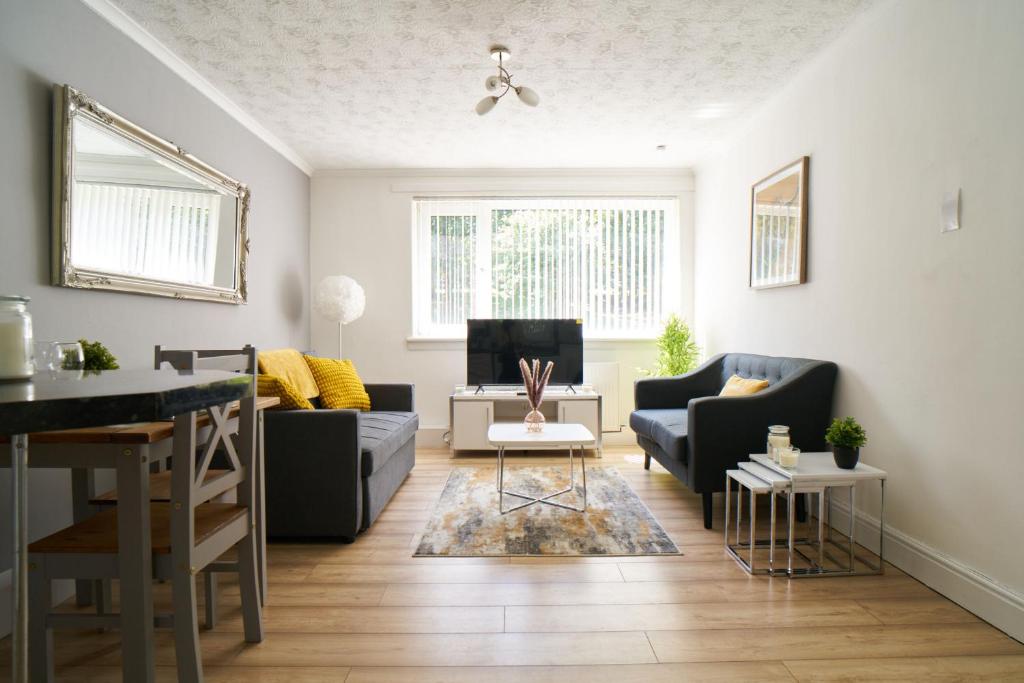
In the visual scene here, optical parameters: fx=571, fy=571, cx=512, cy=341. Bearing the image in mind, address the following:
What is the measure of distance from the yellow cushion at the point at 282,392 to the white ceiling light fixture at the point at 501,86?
1.75m

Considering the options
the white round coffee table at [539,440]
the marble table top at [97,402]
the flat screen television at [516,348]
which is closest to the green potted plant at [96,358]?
the marble table top at [97,402]

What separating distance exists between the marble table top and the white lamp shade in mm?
3869

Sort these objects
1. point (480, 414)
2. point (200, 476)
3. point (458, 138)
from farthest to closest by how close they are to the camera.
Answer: point (480, 414)
point (458, 138)
point (200, 476)

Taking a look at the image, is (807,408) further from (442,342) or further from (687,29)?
(442,342)

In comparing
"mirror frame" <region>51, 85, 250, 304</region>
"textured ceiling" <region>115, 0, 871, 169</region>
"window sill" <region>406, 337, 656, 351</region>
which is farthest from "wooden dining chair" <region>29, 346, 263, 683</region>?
"window sill" <region>406, 337, 656, 351</region>

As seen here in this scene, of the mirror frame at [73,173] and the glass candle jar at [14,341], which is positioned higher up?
the mirror frame at [73,173]

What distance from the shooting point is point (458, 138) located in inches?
172

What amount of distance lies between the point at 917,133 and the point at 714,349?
2.61 meters

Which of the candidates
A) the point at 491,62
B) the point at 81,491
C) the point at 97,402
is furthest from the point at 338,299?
the point at 97,402

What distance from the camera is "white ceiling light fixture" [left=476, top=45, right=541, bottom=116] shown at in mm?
2945

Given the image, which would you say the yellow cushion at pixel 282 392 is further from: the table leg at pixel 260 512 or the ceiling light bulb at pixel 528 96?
the ceiling light bulb at pixel 528 96

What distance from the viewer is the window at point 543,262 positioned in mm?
5316

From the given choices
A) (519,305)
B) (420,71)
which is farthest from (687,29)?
(519,305)

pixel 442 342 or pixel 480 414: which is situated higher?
pixel 442 342
